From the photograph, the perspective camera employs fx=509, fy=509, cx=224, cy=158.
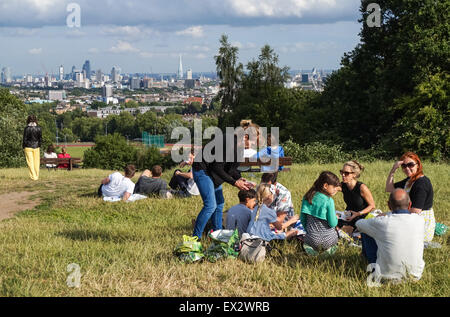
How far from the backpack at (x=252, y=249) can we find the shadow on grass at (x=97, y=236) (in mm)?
1938

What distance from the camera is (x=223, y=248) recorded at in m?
6.15

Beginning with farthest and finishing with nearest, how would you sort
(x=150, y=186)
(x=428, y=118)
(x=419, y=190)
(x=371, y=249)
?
(x=428, y=118)
(x=150, y=186)
(x=419, y=190)
(x=371, y=249)

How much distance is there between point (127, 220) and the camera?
9320 millimetres

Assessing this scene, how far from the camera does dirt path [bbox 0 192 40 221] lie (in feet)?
35.3

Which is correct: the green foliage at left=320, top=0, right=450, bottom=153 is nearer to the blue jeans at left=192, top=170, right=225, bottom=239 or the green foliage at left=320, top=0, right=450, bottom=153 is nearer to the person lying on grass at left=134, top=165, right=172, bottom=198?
the person lying on grass at left=134, top=165, right=172, bottom=198

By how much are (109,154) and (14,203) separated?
56.1m

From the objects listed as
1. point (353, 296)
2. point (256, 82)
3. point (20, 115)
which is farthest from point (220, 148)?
point (256, 82)

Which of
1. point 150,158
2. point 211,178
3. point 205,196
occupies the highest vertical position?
point 211,178

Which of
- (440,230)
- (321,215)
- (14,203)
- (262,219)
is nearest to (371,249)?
(321,215)

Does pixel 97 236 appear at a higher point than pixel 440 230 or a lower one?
lower

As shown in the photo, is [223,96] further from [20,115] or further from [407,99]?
[407,99]

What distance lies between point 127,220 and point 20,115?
39536mm

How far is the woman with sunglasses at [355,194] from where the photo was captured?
7.41 metres

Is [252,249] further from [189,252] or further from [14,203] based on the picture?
[14,203]
